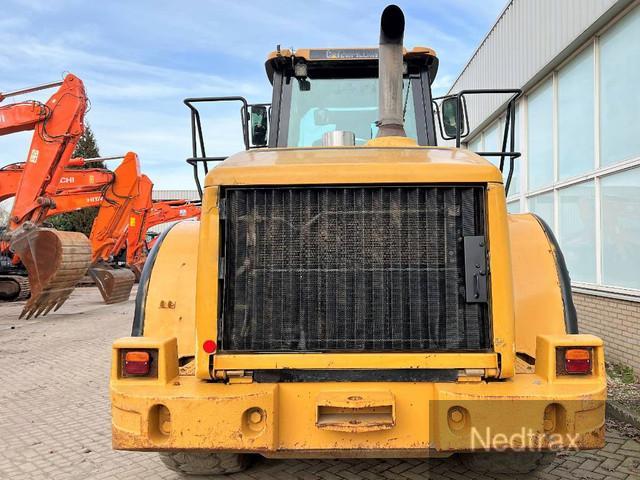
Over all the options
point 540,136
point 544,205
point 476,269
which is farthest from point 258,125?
point 540,136

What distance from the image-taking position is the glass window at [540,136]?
28.3ft

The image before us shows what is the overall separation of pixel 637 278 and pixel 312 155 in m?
4.44

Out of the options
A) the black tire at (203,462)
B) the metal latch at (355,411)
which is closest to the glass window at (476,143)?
the black tire at (203,462)

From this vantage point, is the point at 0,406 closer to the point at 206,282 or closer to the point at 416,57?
the point at 206,282

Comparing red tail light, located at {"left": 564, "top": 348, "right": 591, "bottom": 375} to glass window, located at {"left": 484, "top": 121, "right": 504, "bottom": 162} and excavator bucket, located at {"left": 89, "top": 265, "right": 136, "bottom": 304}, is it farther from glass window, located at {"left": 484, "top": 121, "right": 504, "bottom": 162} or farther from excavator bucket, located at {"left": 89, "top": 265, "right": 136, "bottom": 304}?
excavator bucket, located at {"left": 89, "top": 265, "right": 136, "bottom": 304}

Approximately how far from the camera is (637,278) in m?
5.93

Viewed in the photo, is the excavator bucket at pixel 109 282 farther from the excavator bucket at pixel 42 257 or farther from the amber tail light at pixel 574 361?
the amber tail light at pixel 574 361

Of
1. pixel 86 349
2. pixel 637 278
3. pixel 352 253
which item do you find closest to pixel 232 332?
pixel 352 253

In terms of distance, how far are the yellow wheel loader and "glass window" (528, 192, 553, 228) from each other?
6.01 meters

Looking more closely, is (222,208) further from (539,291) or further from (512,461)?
(512,461)

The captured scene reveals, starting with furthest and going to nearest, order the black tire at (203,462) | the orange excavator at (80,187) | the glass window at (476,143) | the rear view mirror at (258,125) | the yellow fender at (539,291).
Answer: the orange excavator at (80,187) < the glass window at (476,143) < the rear view mirror at (258,125) < the black tire at (203,462) < the yellow fender at (539,291)

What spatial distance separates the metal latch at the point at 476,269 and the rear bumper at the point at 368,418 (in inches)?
16.6

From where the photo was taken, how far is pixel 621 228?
6297 millimetres

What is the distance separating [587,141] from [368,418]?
5955 millimetres
